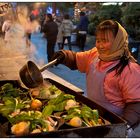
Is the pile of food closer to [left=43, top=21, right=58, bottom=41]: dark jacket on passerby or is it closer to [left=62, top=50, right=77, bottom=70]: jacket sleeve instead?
[left=62, top=50, right=77, bottom=70]: jacket sleeve

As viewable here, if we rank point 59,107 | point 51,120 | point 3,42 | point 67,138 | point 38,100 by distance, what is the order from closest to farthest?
point 67,138 < point 51,120 < point 59,107 < point 38,100 < point 3,42

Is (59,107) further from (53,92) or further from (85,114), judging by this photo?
(53,92)

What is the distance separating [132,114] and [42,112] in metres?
0.73

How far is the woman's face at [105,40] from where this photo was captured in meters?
2.76

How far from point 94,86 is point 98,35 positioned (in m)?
0.42

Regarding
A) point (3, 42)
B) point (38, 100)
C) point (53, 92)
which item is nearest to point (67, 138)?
point (38, 100)

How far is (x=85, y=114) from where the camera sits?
2199 millimetres

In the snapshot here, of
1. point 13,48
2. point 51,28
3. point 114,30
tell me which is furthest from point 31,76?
point 51,28

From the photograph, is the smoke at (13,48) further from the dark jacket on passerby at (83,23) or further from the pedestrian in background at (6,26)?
the dark jacket on passerby at (83,23)

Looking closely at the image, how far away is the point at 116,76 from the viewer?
8.93 feet

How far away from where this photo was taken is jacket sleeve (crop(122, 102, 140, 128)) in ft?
8.58

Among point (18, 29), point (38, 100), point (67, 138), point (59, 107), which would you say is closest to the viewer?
point (67, 138)

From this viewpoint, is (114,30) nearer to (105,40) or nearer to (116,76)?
(105,40)

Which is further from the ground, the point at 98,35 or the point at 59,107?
the point at 98,35
